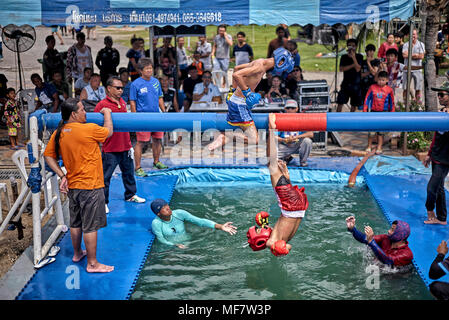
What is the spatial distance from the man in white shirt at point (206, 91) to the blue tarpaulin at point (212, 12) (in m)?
2.38

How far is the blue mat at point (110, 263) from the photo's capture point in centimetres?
566

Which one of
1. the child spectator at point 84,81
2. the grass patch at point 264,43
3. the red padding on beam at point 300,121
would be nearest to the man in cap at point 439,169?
the red padding on beam at point 300,121

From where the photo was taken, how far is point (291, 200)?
516 cm

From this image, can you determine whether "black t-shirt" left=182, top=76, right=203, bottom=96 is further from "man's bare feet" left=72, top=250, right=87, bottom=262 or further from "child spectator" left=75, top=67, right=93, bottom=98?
"man's bare feet" left=72, top=250, right=87, bottom=262

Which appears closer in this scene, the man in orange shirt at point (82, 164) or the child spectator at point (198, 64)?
the man in orange shirt at point (82, 164)

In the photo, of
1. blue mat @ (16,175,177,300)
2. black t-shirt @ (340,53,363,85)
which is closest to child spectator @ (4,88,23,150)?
blue mat @ (16,175,177,300)

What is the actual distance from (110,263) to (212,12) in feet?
16.4

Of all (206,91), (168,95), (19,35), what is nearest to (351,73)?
(206,91)

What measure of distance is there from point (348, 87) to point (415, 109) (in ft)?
5.96

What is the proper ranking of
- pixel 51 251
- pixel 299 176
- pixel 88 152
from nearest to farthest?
1. pixel 88 152
2. pixel 51 251
3. pixel 299 176

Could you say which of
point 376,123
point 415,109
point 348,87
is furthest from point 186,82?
point 376,123

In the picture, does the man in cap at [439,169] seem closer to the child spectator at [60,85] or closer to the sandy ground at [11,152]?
the sandy ground at [11,152]
